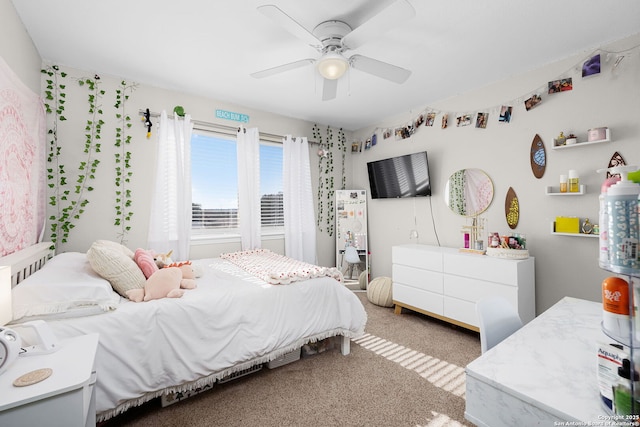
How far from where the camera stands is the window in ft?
11.4

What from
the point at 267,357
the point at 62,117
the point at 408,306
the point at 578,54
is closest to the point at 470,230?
the point at 408,306

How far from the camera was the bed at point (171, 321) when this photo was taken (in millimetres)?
1518

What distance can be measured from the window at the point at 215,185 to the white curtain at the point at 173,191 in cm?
19

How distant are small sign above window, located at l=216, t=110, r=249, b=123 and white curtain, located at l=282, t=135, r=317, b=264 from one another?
62 cm

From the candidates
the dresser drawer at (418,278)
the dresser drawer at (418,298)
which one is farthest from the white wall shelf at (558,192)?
the dresser drawer at (418,298)

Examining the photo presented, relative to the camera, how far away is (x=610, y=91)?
238cm

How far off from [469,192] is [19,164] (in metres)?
4.09

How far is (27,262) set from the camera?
1835 mm

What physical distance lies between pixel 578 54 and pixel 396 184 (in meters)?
2.18

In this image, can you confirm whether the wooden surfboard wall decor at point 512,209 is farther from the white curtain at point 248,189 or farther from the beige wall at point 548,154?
the white curtain at point 248,189

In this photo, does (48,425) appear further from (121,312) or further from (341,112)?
(341,112)

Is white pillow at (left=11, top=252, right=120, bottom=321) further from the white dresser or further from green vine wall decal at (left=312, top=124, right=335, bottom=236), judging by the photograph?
green vine wall decal at (left=312, top=124, right=335, bottom=236)

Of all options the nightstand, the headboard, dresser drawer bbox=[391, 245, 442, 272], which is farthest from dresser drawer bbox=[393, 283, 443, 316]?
the headboard

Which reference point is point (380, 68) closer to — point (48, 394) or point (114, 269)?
point (114, 269)
